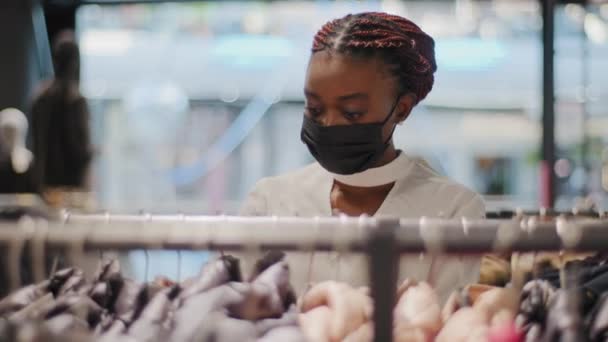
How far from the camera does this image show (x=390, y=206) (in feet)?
7.44

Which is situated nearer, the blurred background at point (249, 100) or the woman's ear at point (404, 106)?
the woman's ear at point (404, 106)

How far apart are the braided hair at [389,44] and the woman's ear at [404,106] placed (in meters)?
0.01

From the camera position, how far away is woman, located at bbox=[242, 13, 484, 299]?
2160 millimetres

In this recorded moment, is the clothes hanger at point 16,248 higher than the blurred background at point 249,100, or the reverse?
the clothes hanger at point 16,248

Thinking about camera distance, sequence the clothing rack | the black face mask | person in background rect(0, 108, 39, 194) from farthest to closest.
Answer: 1. person in background rect(0, 108, 39, 194)
2. the black face mask
3. the clothing rack

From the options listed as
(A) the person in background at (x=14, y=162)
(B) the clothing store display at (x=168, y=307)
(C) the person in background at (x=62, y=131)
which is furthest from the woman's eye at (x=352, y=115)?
(A) the person in background at (x=14, y=162)

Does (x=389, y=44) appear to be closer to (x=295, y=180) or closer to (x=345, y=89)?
(x=345, y=89)

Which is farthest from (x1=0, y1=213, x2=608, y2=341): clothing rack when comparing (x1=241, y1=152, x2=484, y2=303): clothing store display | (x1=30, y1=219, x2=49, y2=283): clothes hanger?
(x1=241, y1=152, x2=484, y2=303): clothing store display

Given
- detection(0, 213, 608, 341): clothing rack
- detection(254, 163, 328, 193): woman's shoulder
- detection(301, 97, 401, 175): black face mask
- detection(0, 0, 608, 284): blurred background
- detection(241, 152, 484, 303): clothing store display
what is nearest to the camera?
detection(0, 213, 608, 341): clothing rack

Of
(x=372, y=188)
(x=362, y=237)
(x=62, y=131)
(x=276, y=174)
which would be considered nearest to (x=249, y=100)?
(x=276, y=174)

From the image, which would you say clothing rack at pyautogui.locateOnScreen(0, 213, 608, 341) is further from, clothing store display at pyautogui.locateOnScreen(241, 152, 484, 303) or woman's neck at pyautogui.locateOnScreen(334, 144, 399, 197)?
woman's neck at pyautogui.locateOnScreen(334, 144, 399, 197)

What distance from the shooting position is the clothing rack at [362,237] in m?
1.24

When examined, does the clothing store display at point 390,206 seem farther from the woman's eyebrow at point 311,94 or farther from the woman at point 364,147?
the woman's eyebrow at point 311,94

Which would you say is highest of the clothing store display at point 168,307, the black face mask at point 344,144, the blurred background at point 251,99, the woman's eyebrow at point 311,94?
the woman's eyebrow at point 311,94
